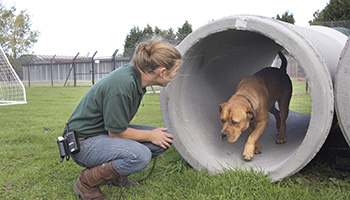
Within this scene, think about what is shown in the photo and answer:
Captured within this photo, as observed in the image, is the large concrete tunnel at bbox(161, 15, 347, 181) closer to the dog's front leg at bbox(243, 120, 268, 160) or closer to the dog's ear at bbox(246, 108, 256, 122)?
the dog's front leg at bbox(243, 120, 268, 160)

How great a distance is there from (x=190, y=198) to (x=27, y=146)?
2.95 meters

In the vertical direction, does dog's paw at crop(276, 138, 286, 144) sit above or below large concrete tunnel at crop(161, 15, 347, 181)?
below

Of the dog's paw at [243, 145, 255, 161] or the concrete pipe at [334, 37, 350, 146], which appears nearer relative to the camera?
the concrete pipe at [334, 37, 350, 146]

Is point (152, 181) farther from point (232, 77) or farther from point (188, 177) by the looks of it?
point (232, 77)

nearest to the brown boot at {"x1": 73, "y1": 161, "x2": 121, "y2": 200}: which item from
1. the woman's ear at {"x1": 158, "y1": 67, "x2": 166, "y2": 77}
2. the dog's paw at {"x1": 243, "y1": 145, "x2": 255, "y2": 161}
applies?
the woman's ear at {"x1": 158, "y1": 67, "x2": 166, "y2": 77}

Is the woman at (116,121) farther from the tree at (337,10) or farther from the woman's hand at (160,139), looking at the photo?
the tree at (337,10)

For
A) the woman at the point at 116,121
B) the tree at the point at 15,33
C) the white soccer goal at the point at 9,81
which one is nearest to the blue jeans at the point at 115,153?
the woman at the point at 116,121

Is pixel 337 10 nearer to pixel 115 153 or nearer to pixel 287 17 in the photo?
pixel 287 17

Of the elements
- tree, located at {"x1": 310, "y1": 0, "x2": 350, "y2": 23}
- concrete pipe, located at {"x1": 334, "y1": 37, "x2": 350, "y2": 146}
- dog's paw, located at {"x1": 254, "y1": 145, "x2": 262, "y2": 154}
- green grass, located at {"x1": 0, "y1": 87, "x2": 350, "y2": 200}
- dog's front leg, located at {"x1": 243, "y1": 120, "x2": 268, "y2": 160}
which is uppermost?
tree, located at {"x1": 310, "y1": 0, "x2": 350, "y2": 23}

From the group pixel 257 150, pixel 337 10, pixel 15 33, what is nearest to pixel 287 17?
pixel 337 10

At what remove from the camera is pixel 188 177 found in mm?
3127

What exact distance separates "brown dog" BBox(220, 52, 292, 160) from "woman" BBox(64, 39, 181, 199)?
95 centimetres

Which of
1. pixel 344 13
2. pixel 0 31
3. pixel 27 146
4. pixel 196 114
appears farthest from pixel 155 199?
pixel 0 31

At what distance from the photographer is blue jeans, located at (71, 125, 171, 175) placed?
2656 mm
